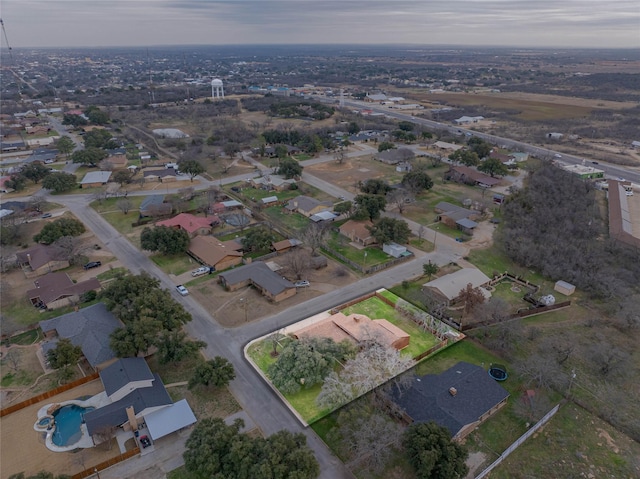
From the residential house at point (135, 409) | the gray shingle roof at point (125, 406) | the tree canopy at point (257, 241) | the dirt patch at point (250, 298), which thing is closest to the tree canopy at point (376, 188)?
the dirt patch at point (250, 298)

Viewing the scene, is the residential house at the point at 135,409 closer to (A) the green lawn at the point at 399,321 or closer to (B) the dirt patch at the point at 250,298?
(B) the dirt patch at the point at 250,298

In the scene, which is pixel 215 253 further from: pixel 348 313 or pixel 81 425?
pixel 81 425

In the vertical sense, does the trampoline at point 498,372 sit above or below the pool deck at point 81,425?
above

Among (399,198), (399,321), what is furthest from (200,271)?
(399,198)

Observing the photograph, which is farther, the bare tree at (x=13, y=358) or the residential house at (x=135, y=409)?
the bare tree at (x=13, y=358)

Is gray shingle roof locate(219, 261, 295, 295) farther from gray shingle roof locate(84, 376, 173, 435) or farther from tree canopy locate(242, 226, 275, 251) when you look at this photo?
gray shingle roof locate(84, 376, 173, 435)

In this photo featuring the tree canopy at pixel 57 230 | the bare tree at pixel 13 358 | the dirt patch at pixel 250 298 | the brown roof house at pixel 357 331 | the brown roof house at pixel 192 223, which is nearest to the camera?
the bare tree at pixel 13 358

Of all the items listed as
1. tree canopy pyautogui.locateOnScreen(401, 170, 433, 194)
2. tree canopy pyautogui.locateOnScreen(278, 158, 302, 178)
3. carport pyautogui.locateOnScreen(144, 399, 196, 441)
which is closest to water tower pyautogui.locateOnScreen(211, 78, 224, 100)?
tree canopy pyautogui.locateOnScreen(278, 158, 302, 178)
